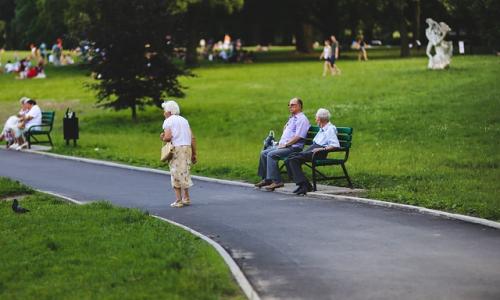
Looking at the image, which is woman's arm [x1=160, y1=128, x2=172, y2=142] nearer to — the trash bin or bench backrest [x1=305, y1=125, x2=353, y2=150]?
bench backrest [x1=305, y1=125, x2=353, y2=150]

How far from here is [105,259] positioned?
10.2 m

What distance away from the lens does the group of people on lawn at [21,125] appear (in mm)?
27844

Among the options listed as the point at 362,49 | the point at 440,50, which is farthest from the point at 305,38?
the point at 440,50

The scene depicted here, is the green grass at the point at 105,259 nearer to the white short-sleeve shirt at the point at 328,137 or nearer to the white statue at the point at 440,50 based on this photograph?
the white short-sleeve shirt at the point at 328,137

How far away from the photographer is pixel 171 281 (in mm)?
9094

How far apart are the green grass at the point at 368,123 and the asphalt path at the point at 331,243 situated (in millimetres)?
1490

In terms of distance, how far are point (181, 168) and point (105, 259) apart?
209 inches

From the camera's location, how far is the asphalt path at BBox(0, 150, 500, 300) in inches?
359

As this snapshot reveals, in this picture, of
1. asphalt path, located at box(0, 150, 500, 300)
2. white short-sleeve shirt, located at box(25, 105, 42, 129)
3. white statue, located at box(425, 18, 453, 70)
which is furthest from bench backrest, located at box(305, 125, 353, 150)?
white statue, located at box(425, 18, 453, 70)

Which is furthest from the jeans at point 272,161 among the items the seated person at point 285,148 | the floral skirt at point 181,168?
the floral skirt at point 181,168

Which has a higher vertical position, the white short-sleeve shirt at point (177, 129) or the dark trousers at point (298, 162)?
the white short-sleeve shirt at point (177, 129)

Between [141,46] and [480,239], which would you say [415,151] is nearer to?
[480,239]

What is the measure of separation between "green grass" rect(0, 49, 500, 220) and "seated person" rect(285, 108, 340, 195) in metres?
1.04

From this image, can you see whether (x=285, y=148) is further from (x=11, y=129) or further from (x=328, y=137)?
(x=11, y=129)
